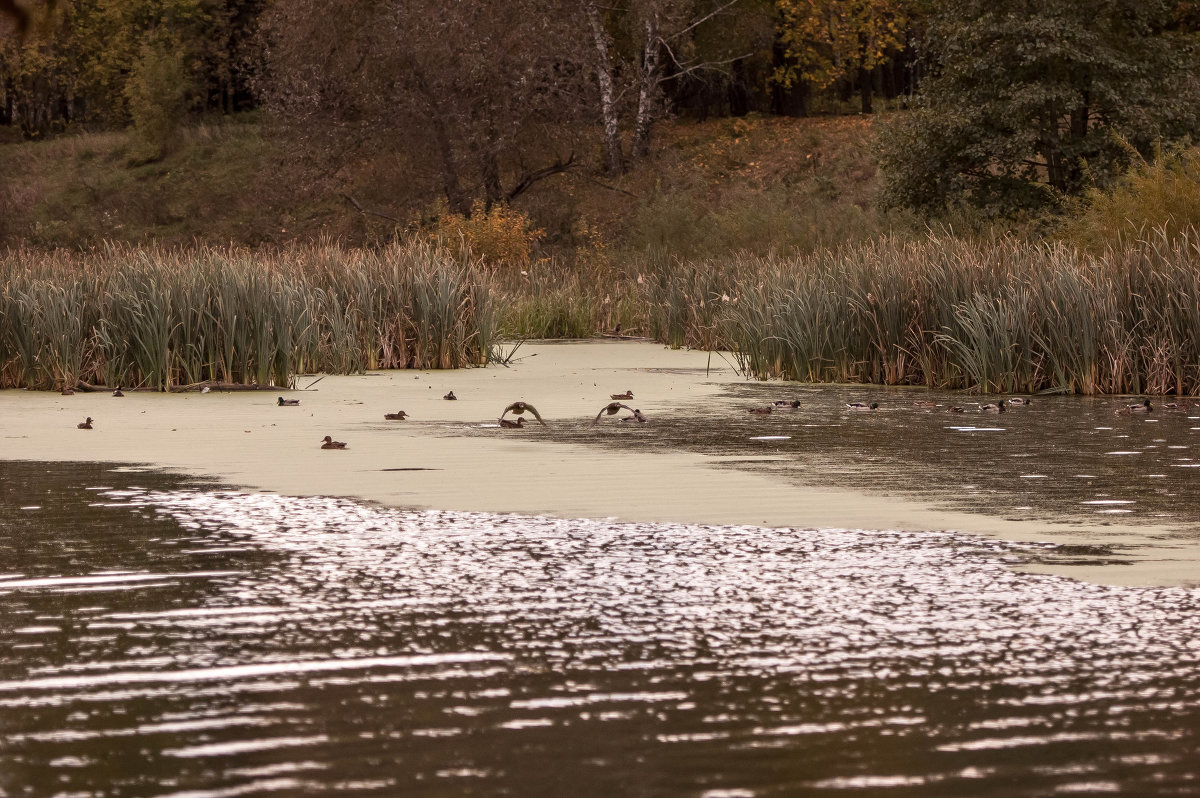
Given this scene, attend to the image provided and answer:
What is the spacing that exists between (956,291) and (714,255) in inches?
527

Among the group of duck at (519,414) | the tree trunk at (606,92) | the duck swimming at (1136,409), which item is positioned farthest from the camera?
the tree trunk at (606,92)

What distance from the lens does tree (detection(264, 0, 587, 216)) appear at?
38.0 metres

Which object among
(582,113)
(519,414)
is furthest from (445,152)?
(519,414)

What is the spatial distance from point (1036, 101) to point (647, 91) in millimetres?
18066

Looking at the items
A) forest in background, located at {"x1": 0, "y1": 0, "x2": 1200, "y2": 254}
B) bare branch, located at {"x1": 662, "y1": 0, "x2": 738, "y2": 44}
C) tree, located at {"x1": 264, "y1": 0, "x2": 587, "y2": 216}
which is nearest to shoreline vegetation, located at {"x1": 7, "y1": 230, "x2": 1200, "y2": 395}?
forest in background, located at {"x1": 0, "y1": 0, "x2": 1200, "y2": 254}

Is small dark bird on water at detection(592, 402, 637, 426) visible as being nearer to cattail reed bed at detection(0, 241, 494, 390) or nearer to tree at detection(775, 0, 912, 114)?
cattail reed bed at detection(0, 241, 494, 390)

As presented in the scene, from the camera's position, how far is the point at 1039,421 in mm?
9609

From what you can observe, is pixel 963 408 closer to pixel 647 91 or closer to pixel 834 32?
pixel 647 91

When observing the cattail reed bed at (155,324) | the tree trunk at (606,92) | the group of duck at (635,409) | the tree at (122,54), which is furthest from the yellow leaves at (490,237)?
the tree at (122,54)

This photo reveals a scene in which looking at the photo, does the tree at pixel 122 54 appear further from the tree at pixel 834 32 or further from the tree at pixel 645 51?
the tree at pixel 834 32

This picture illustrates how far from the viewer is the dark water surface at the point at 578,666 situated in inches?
110

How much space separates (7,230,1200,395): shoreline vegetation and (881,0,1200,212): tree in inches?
480

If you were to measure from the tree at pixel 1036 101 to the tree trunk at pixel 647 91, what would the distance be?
1540 centimetres

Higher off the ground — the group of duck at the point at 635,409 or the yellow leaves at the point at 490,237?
the yellow leaves at the point at 490,237
